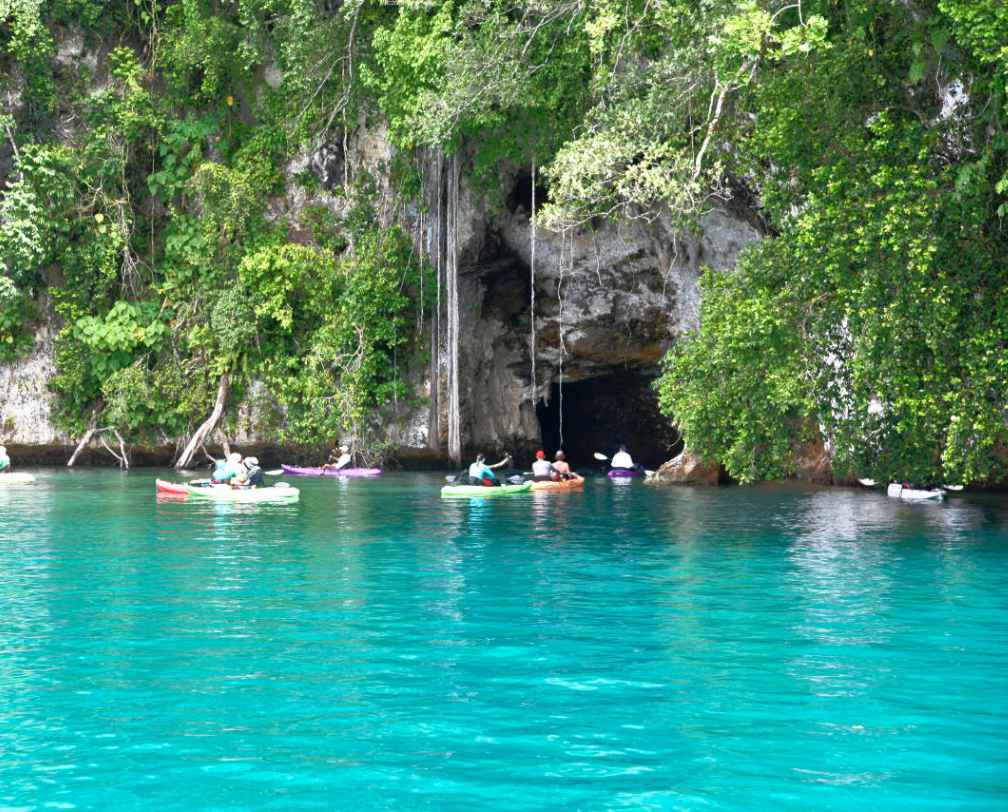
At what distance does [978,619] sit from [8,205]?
2776 cm

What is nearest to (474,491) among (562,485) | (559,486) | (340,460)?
(559,486)

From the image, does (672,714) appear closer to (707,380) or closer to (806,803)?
(806,803)

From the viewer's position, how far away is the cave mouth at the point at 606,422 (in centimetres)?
4025

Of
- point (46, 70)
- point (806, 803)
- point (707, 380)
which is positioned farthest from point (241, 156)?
point (806, 803)

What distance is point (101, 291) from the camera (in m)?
34.5

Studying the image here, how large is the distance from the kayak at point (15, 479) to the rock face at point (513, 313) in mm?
6916

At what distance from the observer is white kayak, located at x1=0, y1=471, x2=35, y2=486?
27344mm

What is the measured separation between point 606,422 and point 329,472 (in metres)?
13.1

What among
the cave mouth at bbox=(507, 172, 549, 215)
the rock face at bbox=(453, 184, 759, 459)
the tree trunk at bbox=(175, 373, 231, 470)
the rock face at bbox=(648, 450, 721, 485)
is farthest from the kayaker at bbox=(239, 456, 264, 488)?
the cave mouth at bbox=(507, 172, 549, 215)

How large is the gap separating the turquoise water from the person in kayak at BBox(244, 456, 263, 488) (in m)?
6.52

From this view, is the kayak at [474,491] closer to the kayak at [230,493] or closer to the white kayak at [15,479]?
the kayak at [230,493]

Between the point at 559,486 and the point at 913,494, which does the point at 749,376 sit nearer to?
the point at 913,494

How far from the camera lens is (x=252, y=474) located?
2419 centimetres

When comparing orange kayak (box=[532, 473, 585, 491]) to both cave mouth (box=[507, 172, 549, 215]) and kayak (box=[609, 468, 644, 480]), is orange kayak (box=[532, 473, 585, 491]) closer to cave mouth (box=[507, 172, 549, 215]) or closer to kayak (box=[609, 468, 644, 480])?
kayak (box=[609, 468, 644, 480])
